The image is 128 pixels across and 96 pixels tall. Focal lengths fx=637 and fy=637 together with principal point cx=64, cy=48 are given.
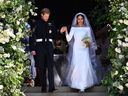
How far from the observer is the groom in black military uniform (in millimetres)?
12297

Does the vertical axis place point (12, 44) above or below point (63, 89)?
above

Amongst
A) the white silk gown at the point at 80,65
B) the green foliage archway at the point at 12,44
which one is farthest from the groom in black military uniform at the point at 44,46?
the white silk gown at the point at 80,65

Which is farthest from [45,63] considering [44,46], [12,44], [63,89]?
[12,44]

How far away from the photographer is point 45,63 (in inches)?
488

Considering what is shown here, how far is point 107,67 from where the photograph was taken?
13516 mm

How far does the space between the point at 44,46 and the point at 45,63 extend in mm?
334

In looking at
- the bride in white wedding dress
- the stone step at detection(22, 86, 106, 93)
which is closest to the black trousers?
the stone step at detection(22, 86, 106, 93)

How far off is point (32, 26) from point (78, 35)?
957 mm

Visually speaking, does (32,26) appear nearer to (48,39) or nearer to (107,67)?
(48,39)

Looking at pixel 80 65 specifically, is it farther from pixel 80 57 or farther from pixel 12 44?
pixel 12 44

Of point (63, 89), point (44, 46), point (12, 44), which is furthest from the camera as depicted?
point (63, 89)

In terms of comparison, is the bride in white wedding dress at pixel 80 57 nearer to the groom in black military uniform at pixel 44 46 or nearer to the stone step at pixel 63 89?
the stone step at pixel 63 89

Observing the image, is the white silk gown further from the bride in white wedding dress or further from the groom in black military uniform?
the groom in black military uniform

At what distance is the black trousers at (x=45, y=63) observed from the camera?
12289 mm
